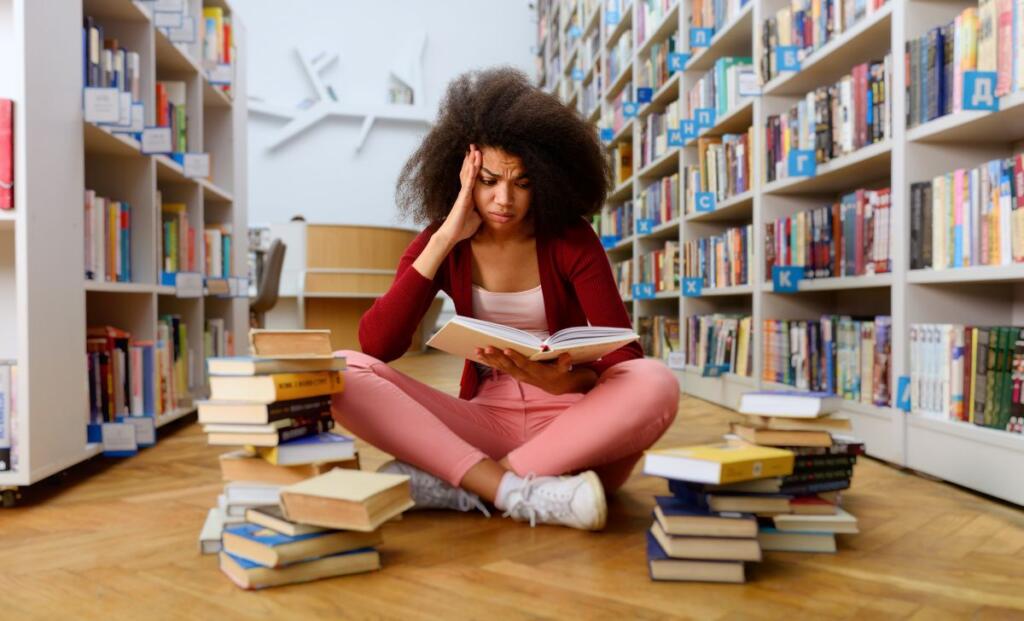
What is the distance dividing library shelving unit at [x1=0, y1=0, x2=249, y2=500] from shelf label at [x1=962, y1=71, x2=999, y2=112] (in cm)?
189

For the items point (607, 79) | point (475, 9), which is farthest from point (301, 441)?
point (475, 9)

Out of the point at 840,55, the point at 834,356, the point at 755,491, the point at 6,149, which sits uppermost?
the point at 840,55

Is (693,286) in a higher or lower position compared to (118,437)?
higher

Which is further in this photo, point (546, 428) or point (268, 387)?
point (546, 428)

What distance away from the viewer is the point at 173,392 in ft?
8.78

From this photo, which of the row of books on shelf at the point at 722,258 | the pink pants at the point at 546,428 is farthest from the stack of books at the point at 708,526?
the row of books on shelf at the point at 722,258

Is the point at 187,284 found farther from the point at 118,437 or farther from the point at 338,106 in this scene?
the point at 338,106

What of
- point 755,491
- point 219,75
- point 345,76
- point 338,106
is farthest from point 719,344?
point 345,76

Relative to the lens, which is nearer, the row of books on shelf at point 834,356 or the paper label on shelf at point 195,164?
the row of books on shelf at point 834,356

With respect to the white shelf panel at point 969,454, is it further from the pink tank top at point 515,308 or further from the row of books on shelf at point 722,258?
the row of books on shelf at point 722,258

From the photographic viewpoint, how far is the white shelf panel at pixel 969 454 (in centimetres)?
156

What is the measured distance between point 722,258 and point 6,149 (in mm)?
2504

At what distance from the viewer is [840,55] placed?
2.39 meters

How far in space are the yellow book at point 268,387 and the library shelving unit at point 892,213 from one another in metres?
1.04
